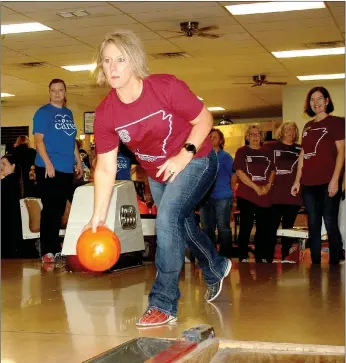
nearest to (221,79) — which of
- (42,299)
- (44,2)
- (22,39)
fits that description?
(22,39)

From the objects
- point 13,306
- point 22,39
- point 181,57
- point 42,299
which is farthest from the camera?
point 181,57

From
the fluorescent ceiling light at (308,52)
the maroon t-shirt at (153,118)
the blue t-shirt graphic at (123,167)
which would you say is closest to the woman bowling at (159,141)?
the maroon t-shirt at (153,118)

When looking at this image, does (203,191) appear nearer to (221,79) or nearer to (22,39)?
(22,39)

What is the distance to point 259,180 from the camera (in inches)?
280

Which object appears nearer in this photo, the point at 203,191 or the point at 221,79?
the point at 203,191

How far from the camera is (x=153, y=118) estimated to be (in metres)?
3.14

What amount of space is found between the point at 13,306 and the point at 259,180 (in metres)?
3.74

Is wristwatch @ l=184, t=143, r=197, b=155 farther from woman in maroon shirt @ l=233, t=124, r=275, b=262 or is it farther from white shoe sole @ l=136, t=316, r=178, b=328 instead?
woman in maroon shirt @ l=233, t=124, r=275, b=262

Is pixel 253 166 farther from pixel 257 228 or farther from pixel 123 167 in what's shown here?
pixel 123 167

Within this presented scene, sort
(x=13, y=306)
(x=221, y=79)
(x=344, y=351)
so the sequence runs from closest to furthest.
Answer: (x=344, y=351), (x=13, y=306), (x=221, y=79)

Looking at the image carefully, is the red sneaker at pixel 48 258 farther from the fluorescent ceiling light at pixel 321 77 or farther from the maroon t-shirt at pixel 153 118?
the fluorescent ceiling light at pixel 321 77

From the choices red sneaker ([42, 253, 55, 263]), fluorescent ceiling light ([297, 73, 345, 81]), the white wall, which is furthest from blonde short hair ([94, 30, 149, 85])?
the white wall

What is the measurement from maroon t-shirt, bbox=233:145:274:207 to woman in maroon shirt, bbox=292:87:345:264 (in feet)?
3.85

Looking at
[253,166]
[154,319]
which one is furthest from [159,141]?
[253,166]
